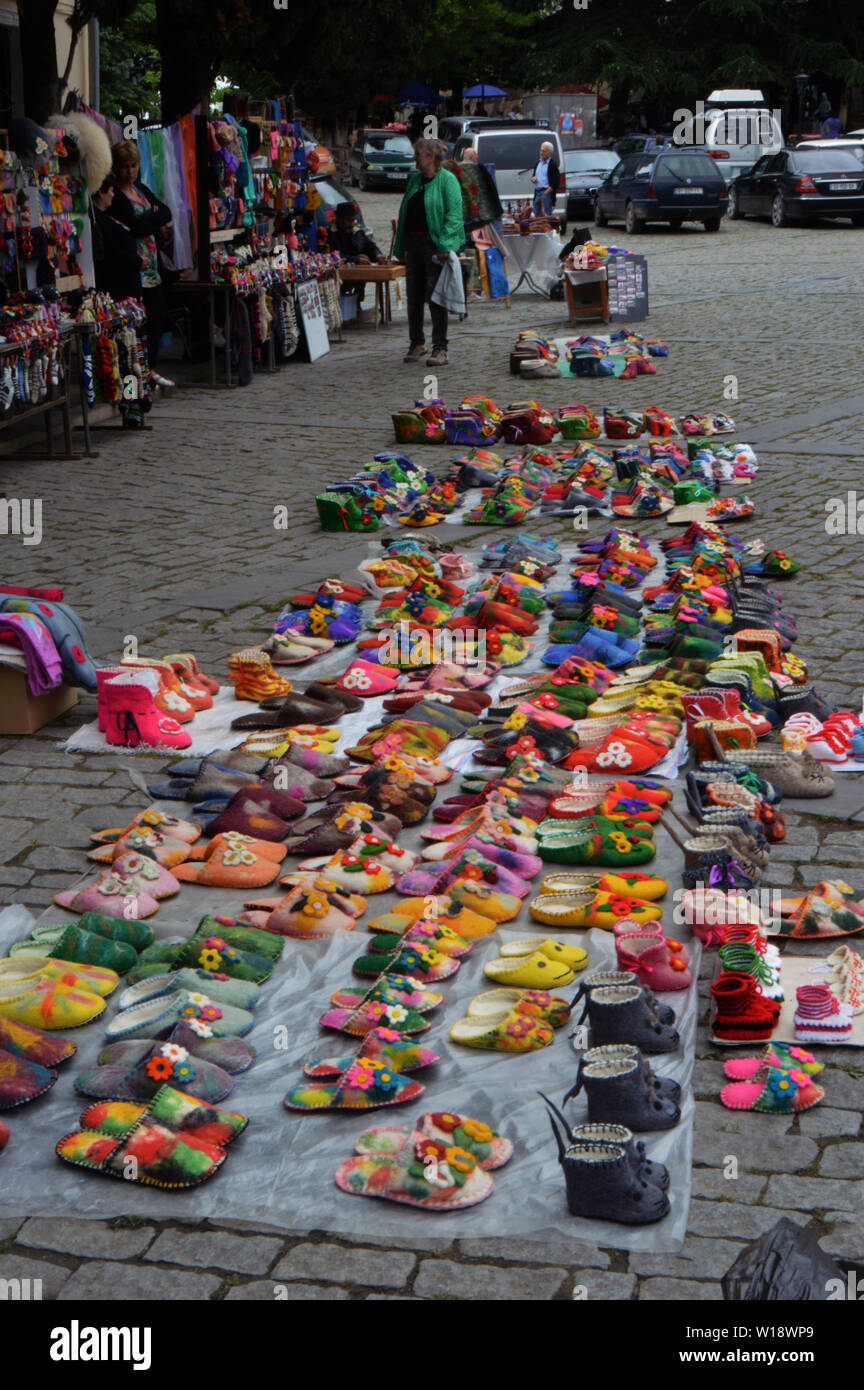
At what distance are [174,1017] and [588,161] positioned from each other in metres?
28.7

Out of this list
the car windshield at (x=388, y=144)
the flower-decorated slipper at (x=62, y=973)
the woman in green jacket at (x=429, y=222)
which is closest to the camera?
the flower-decorated slipper at (x=62, y=973)

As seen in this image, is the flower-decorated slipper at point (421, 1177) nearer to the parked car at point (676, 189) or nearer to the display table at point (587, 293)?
the display table at point (587, 293)

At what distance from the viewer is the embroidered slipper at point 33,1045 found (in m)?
3.55

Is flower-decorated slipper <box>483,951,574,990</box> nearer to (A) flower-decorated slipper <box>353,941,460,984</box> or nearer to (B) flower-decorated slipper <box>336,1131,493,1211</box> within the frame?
(A) flower-decorated slipper <box>353,941,460,984</box>

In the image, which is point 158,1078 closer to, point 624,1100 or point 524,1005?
point 524,1005

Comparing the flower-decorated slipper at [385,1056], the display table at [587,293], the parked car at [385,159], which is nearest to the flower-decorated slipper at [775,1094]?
the flower-decorated slipper at [385,1056]

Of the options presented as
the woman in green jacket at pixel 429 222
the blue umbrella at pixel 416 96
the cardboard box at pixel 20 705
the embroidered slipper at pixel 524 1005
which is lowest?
the embroidered slipper at pixel 524 1005

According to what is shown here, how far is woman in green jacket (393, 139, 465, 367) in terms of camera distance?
13344mm

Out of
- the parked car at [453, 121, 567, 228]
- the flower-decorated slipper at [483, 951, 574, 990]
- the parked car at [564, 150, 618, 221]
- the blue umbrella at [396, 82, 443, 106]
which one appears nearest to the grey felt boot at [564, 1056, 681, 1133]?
the flower-decorated slipper at [483, 951, 574, 990]

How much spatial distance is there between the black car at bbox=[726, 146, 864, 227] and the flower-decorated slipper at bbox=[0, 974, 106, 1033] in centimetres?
2596

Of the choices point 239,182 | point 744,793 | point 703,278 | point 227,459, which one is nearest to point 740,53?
point 703,278

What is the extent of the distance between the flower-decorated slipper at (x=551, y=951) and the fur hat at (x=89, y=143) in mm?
9105

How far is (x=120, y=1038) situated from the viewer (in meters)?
3.65

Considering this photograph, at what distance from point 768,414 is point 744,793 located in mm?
7464
